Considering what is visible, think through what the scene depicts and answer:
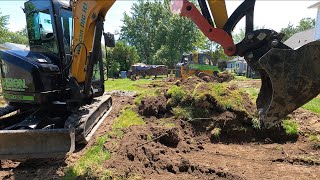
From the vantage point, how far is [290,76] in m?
3.21

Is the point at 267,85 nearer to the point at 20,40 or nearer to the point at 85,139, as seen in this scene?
the point at 85,139

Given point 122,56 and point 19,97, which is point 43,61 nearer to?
point 19,97

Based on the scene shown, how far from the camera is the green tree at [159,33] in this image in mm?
46406

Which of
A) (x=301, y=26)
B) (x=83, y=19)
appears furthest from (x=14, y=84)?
(x=301, y=26)

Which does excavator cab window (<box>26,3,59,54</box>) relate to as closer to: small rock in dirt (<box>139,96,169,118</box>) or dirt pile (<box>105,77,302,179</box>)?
dirt pile (<box>105,77,302,179</box>)

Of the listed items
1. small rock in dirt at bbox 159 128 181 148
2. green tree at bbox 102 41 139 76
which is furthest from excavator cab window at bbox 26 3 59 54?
green tree at bbox 102 41 139 76

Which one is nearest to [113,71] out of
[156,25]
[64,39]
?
[156,25]

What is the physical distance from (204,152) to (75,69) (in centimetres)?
294

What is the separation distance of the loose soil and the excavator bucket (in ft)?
4.55

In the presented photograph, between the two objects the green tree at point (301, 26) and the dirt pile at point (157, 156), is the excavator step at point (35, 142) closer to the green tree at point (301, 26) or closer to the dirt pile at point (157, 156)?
the dirt pile at point (157, 156)

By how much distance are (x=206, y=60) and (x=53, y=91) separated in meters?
15.7

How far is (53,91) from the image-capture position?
5570mm

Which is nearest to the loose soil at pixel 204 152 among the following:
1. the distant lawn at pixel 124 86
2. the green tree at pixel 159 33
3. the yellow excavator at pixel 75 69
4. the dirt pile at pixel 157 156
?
the dirt pile at pixel 157 156

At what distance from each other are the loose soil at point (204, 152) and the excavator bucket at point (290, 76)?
1388mm
